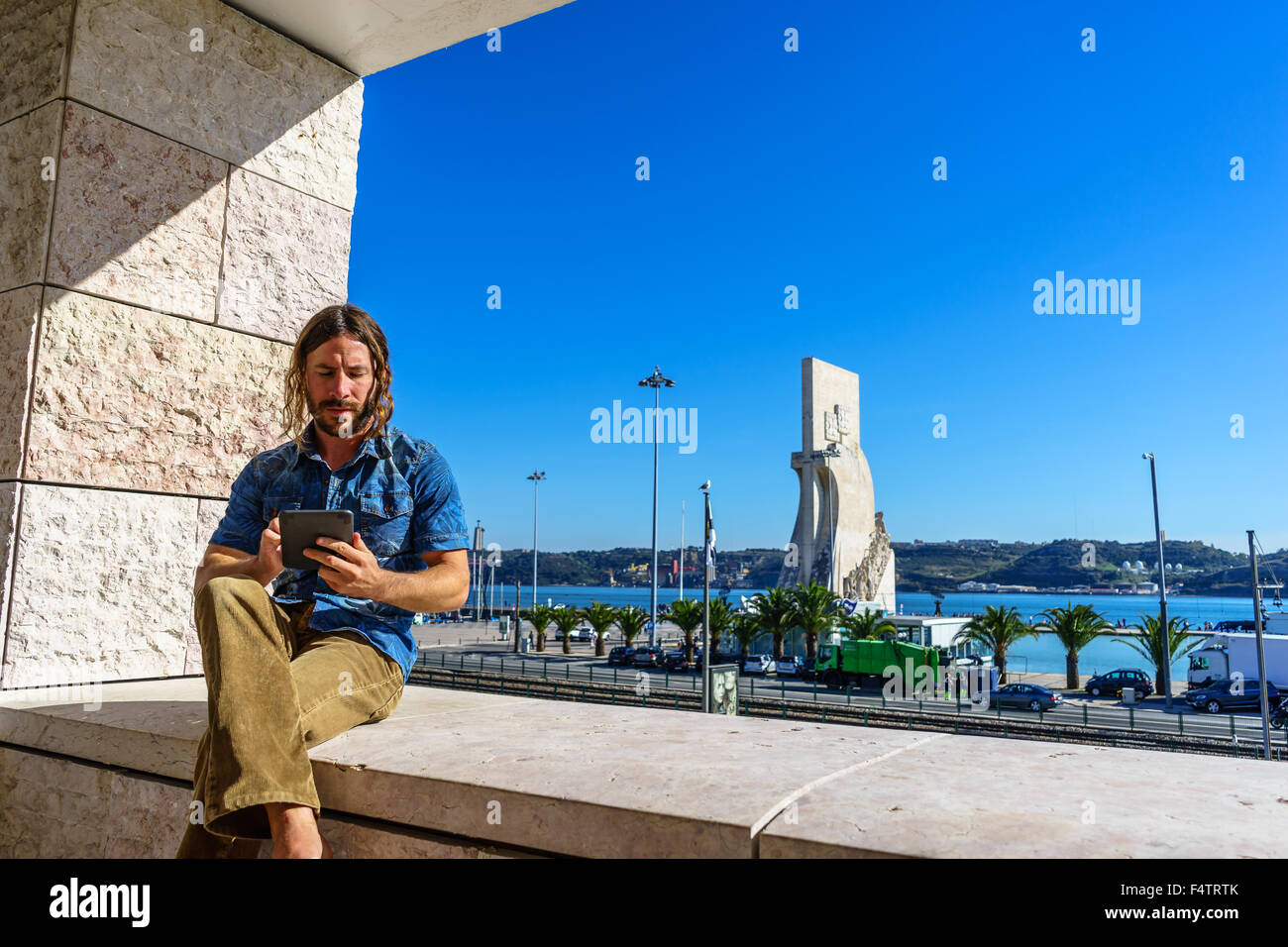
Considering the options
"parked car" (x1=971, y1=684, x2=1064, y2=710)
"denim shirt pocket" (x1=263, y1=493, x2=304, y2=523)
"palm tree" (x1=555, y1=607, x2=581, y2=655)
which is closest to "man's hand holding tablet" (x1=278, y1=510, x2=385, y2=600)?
"denim shirt pocket" (x1=263, y1=493, x2=304, y2=523)

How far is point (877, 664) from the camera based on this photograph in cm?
3072

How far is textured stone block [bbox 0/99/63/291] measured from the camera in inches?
125

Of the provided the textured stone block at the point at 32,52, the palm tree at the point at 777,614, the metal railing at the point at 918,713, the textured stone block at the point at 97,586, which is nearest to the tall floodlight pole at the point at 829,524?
the palm tree at the point at 777,614

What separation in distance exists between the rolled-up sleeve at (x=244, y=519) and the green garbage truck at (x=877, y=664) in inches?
1165

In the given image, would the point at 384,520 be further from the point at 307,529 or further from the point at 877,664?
the point at 877,664

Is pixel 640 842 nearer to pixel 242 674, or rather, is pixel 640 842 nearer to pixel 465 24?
pixel 242 674

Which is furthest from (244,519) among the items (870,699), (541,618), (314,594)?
(541,618)

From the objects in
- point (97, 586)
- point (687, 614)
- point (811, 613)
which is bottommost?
point (687, 614)

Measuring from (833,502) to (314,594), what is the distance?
4819cm

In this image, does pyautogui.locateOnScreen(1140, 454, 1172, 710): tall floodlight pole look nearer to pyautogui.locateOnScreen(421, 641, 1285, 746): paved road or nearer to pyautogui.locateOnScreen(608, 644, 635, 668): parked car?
pyautogui.locateOnScreen(421, 641, 1285, 746): paved road

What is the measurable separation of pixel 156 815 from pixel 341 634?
27.4 inches

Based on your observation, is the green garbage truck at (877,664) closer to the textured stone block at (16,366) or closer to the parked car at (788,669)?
the parked car at (788,669)
